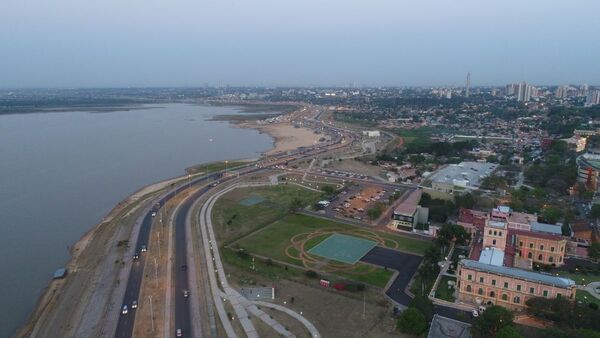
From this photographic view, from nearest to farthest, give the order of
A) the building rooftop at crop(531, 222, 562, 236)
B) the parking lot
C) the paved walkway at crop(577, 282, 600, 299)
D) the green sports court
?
the paved walkway at crop(577, 282, 600, 299) < the green sports court < the building rooftop at crop(531, 222, 562, 236) < the parking lot

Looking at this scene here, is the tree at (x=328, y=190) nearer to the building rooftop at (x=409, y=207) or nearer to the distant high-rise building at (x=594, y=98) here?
the building rooftop at (x=409, y=207)

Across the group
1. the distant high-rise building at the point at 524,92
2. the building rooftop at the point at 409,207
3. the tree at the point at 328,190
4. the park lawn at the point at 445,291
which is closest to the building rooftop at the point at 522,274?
the park lawn at the point at 445,291

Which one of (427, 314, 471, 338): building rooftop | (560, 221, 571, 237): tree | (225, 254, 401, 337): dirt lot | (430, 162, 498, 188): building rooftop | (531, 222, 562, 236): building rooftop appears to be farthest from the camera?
(430, 162, 498, 188): building rooftop

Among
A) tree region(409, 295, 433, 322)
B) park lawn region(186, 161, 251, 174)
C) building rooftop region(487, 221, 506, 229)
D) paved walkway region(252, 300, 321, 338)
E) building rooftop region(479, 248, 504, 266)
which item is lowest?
park lawn region(186, 161, 251, 174)

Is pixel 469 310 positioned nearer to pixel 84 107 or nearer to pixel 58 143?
pixel 58 143

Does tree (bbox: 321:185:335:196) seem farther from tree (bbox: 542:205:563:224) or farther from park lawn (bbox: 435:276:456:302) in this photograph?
park lawn (bbox: 435:276:456:302)

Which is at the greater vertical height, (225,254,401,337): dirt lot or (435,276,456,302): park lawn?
(225,254,401,337): dirt lot

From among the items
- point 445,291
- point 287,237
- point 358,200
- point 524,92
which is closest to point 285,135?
point 358,200

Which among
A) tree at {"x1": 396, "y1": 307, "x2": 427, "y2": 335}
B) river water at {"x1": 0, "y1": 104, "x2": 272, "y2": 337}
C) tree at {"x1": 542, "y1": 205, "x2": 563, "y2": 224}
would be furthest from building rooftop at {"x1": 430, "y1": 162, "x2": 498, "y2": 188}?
river water at {"x1": 0, "y1": 104, "x2": 272, "y2": 337}
